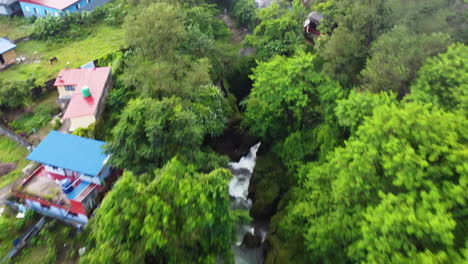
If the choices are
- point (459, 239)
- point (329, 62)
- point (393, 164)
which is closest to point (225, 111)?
point (329, 62)

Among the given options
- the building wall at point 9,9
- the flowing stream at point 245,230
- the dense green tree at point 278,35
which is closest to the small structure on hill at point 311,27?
the dense green tree at point 278,35

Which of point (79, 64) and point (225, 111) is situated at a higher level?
point (225, 111)

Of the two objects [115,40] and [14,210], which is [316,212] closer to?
[14,210]

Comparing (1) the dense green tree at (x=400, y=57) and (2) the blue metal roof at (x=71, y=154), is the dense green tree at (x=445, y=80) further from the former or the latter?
(2) the blue metal roof at (x=71, y=154)

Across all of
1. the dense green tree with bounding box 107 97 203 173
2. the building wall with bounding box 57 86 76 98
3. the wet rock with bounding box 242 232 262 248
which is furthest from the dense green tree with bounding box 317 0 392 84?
the building wall with bounding box 57 86 76 98

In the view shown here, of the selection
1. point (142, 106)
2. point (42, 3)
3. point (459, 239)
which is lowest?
point (42, 3)

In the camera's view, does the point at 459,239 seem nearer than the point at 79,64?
Yes

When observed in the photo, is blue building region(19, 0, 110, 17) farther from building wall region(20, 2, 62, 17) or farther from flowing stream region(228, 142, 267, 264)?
flowing stream region(228, 142, 267, 264)
